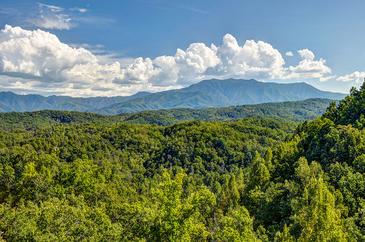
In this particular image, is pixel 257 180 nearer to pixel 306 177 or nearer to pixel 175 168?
pixel 306 177

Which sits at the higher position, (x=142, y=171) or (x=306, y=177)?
(x=306, y=177)

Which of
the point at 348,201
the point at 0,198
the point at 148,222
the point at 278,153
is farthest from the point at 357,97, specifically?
the point at 0,198

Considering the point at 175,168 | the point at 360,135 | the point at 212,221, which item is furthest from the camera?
the point at 175,168

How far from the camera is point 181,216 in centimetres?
3369

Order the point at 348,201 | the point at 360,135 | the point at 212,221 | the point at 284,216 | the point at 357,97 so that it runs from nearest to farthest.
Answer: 1. the point at 348,201
2. the point at 284,216
3. the point at 360,135
4. the point at 212,221
5. the point at 357,97

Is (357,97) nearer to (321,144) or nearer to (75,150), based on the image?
(321,144)

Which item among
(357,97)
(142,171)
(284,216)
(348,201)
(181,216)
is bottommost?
(142,171)

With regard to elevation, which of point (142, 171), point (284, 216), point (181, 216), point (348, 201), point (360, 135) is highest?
point (360, 135)

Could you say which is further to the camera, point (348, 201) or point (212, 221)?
point (212, 221)

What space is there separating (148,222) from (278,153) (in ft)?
201

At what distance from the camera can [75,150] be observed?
18188cm

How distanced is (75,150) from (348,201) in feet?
477

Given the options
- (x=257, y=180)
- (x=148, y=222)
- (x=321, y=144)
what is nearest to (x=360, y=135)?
(x=321, y=144)

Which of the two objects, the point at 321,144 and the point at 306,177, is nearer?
the point at 306,177
